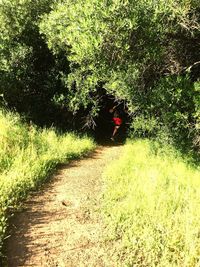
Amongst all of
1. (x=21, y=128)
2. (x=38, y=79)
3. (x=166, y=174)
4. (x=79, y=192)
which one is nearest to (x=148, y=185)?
(x=166, y=174)

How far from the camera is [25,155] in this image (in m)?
9.22

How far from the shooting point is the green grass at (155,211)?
5473 millimetres

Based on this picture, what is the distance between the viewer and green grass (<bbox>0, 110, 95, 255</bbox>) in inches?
283

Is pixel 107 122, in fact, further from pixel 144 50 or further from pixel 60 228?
pixel 60 228

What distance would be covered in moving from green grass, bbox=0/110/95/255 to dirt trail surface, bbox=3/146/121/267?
0.89 feet

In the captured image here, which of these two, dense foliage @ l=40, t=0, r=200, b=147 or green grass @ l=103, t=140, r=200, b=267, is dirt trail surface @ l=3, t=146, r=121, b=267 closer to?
green grass @ l=103, t=140, r=200, b=267

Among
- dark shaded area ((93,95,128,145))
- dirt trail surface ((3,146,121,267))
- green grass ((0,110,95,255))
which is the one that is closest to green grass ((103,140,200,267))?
dirt trail surface ((3,146,121,267))

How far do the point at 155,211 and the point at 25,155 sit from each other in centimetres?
391

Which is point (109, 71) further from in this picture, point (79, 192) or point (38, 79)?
point (38, 79)

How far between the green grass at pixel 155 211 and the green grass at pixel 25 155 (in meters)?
1.56

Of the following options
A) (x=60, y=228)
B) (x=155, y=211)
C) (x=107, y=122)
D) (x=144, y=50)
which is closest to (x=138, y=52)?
(x=144, y=50)

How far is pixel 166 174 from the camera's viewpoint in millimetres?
8328

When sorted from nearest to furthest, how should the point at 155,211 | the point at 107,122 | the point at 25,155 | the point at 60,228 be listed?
1. the point at 60,228
2. the point at 155,211
3. the point at 25,155
4. the point at 107,122

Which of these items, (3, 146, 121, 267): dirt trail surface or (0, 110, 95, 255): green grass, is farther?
(0, 110, 95, 255): green grass
